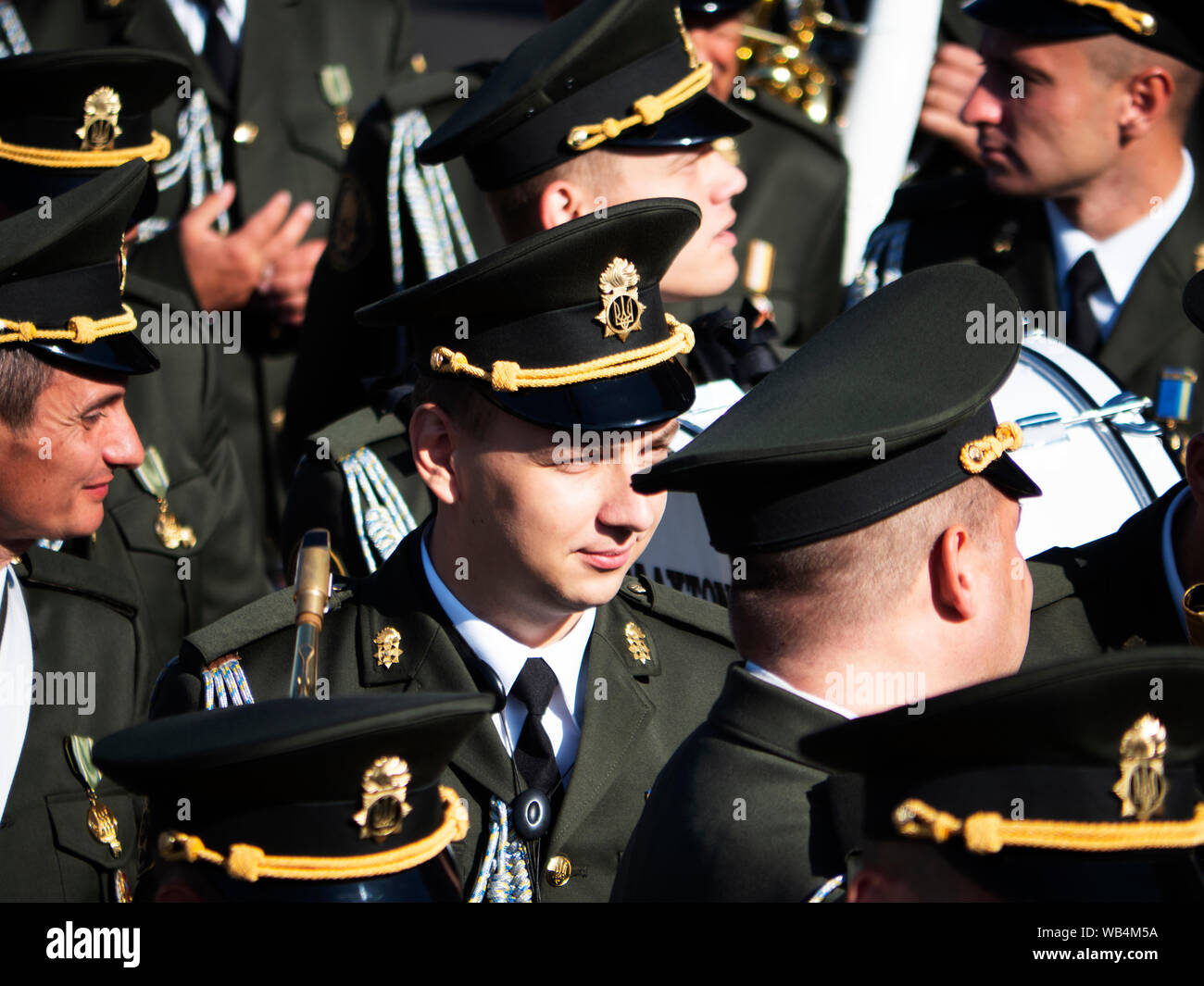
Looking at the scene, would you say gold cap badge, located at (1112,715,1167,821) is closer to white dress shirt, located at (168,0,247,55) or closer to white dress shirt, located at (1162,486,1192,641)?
white dress shirt, located at (1162,486,1192,641)

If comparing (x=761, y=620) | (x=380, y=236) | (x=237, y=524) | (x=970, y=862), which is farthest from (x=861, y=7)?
(x=970, y=862)

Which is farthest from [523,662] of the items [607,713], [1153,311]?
[1153,311]

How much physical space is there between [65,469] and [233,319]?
97.0 inches

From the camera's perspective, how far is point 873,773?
219cm

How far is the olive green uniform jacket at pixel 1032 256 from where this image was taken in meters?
4.95

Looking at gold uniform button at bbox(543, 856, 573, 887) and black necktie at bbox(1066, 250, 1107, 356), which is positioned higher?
black necktie at bbox(1066, 250, 1107, 356)

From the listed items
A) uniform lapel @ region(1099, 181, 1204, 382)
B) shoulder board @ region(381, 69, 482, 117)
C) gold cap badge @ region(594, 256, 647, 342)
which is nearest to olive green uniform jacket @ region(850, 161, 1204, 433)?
uniform lapel @ region(1099, 181, 1204, 382)

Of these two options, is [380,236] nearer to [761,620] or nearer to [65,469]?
[65,469]

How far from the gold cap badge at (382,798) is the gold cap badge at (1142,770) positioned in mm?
902

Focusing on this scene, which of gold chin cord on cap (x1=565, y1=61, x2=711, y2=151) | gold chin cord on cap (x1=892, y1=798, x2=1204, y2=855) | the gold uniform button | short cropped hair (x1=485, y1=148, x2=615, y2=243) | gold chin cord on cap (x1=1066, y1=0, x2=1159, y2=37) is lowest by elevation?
the gold uniform button

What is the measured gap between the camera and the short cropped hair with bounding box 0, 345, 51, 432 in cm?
358

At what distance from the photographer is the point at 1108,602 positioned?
341 cm

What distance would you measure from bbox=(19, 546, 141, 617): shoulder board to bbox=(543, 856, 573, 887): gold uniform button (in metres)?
1.40

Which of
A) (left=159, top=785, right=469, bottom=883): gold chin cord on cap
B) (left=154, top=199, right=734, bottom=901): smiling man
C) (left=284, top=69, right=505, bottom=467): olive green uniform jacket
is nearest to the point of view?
(left=159, top=785, right=469, bottom=883): gold chin cord on cap
